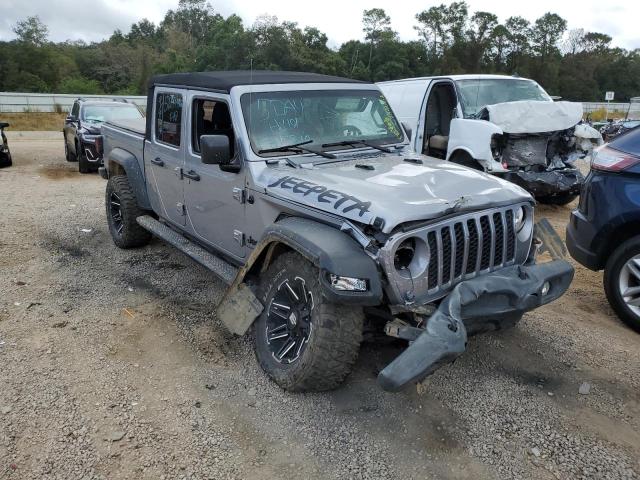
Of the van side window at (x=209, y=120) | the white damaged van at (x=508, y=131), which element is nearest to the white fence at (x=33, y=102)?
the white damaged van at (x=508, y=131)

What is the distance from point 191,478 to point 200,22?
304ft

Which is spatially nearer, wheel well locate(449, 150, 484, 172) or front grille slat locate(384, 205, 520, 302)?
front grille slat locate(384, 205, 520, 302)

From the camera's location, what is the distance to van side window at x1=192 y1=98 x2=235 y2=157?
13.8ft

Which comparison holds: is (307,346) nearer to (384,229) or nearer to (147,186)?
(384,229)

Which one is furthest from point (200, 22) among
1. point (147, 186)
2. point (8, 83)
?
point (147, 186)

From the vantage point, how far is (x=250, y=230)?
150 inches

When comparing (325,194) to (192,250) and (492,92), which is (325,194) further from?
(492,92)

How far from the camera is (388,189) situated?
10.4 feet

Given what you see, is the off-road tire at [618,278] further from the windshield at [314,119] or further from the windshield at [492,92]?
the windshield at [492,92]

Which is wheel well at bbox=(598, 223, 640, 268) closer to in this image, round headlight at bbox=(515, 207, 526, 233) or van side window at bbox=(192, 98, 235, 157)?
round headlight at bbox=(515, 207, 526, 233)

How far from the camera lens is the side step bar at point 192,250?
408 centimetres

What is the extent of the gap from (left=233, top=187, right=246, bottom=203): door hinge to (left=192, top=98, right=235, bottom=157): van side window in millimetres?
491

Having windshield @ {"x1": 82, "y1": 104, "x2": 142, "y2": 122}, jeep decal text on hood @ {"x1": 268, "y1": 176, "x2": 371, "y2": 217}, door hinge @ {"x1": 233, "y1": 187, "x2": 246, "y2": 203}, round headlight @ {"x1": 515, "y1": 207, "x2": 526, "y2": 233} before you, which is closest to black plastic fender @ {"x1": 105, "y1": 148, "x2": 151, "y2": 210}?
door hinge @ {"x1": 233, "y1": 187, "x2": 246, "y2": 203}

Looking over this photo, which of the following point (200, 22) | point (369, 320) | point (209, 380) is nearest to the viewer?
point (369, 320)
